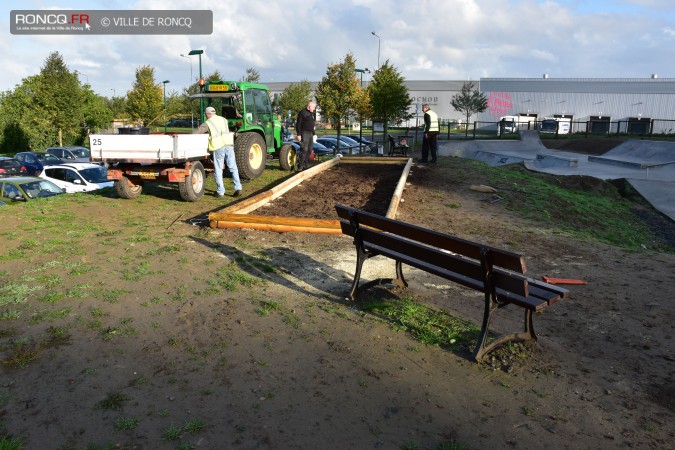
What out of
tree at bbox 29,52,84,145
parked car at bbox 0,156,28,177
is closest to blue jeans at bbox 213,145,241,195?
parked car at bbox 0,156,28,177

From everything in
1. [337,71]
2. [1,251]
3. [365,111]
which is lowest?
[1,251]

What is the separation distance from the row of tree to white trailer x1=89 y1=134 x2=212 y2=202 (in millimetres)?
15231

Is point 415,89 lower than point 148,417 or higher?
higher

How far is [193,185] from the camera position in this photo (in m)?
10.5

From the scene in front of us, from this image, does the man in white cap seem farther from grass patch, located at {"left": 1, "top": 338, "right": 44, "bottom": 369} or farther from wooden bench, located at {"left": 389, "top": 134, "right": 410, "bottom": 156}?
wooden bench, located at {"left": 389, "top": 134, "right": 410, "bottom": 156}

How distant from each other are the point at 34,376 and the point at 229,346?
148 cm

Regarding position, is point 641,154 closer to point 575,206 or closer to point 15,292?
point 575,206

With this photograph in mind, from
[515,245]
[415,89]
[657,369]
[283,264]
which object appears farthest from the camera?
[415,89]

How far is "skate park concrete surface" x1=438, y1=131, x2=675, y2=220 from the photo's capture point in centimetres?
1721

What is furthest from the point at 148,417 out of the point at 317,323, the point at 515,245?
the point at 515,245

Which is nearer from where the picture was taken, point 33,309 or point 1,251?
point 33,309

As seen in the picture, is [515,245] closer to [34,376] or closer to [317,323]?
[317,323]

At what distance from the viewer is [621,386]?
3.96 m

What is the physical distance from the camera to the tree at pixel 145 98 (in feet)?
138
